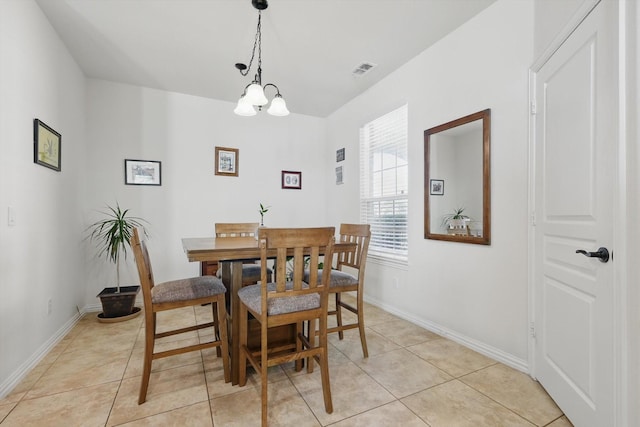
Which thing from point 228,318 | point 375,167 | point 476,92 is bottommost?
point 228,318

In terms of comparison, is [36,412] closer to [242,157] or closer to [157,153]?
[157,153]

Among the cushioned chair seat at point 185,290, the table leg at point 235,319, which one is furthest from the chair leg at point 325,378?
the cushioned chair seat at point 185,290

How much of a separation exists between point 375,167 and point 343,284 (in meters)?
1.93

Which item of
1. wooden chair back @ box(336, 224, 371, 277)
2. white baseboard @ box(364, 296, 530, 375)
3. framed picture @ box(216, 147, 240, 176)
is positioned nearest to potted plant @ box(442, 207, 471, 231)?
wooden chair back @ box(336, 224, 371, 277)

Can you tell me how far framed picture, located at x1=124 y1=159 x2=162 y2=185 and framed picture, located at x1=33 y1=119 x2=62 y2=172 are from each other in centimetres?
92

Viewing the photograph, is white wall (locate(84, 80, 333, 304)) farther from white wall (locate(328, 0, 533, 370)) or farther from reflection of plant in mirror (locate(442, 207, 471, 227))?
reflection of plant in mirror (locate(442, 207, 471, 227))

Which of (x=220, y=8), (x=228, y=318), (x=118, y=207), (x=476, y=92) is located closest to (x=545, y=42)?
(x=476, y=92)

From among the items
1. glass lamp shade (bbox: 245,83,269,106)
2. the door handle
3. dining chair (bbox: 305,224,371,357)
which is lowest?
dining chair (bbox: 305,224,371,357)

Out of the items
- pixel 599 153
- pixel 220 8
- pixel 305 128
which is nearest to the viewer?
pixel 599 153

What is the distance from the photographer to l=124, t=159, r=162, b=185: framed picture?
3.62 metres

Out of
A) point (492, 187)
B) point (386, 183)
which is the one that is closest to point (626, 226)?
point (492, 187)

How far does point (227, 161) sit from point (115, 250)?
1757 millimetres

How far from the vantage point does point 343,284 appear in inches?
90.2

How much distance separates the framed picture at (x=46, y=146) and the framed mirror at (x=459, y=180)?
3.25 m
